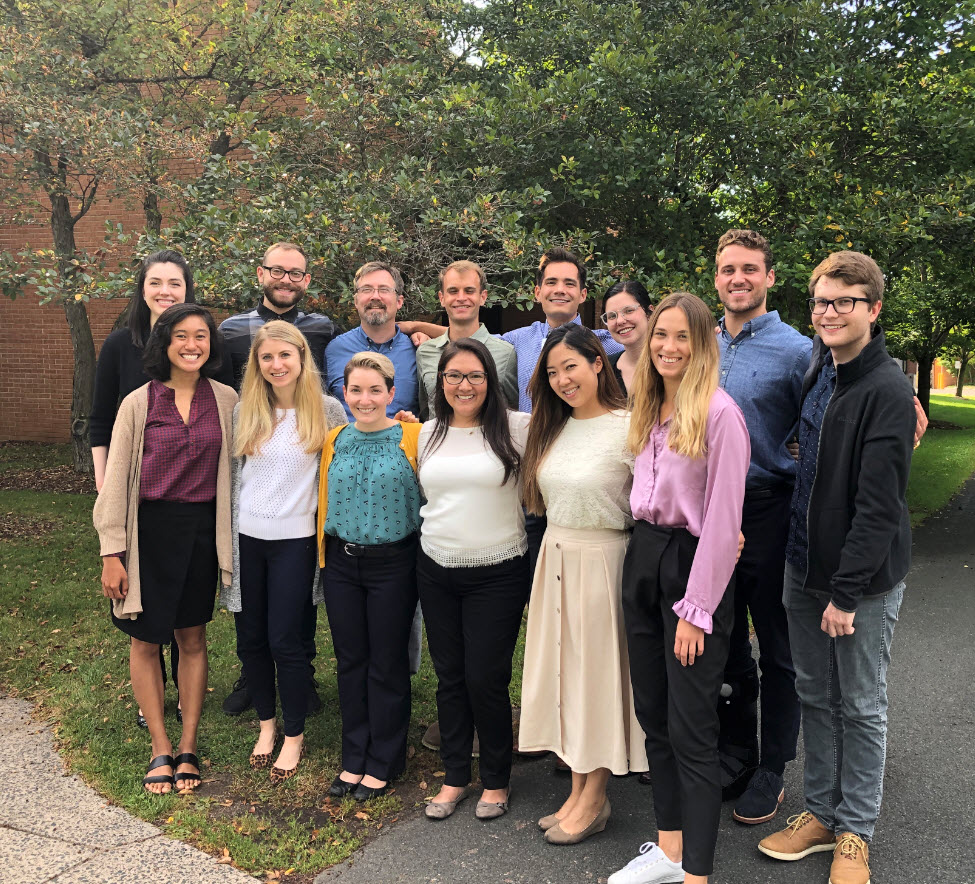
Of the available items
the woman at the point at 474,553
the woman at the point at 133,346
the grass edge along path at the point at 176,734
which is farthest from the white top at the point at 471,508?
the woman at the point at 133,346

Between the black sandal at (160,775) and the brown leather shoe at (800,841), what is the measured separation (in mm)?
2607

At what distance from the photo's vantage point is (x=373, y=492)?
3521 mm

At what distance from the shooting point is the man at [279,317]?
4.26m

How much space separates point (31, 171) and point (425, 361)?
8.09m

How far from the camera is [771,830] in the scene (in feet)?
11.0

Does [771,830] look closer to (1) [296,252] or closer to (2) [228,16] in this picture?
(1) [296,252]

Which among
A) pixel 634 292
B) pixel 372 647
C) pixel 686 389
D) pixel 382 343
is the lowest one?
pixel 372 647

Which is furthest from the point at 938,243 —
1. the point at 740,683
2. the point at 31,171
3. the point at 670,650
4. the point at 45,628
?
the point at 31,171

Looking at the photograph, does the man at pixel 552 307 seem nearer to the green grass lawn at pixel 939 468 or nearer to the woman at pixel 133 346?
the woman at pixel 133 346

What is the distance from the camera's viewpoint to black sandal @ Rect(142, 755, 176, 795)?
145 inches

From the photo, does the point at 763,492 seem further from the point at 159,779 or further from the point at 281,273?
the point at 159,779

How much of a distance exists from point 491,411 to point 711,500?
1043 mm

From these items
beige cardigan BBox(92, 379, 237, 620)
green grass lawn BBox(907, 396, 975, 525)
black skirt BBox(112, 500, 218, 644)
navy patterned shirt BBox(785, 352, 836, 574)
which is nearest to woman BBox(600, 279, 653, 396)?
navy patterned shirt BBox(785, 352, 836, 574)

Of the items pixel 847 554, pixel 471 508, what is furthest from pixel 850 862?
pixel 471 508
